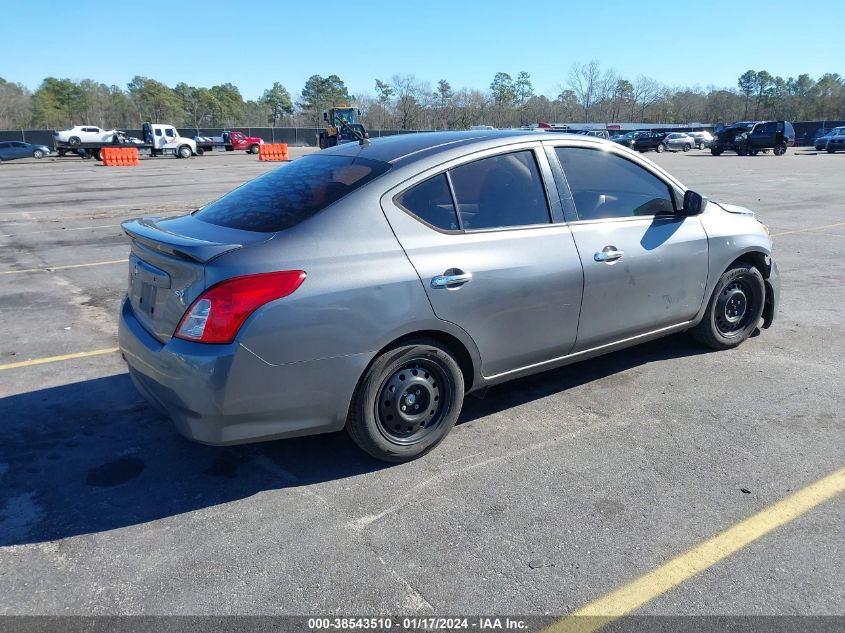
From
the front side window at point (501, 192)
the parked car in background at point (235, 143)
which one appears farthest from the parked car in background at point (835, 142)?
the front side window at point (501, 192)

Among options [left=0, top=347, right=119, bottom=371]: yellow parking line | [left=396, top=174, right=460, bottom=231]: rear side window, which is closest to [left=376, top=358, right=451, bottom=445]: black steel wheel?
[left=396, top=174, right=460, bottom=231]: rear side window

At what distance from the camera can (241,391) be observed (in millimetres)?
3107

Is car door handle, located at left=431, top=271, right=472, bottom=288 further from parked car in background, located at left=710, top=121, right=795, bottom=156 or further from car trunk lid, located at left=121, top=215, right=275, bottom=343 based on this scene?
parked car in background, located at left=710, top=121, right=795, bottom=156

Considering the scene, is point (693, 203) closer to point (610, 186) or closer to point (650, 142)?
point (610, 186)

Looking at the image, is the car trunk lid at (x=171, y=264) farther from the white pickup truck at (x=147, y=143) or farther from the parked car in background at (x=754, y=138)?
the parked car in background at (x=754, y=138)

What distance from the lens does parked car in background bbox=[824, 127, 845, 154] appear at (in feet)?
155

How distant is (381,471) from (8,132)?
210 ft

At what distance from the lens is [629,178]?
4.67 metres

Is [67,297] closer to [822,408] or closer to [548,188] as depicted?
[548,188]

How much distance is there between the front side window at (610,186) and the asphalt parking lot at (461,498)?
4.03 feet

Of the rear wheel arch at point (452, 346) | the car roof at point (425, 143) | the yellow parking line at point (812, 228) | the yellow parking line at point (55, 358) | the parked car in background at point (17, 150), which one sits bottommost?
the yellow parking line at point (55, 358)

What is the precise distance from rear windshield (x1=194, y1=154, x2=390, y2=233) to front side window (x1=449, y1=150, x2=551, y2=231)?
1.58 feet

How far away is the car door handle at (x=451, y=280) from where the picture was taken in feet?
11.6

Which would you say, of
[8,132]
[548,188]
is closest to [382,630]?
[548,188]
